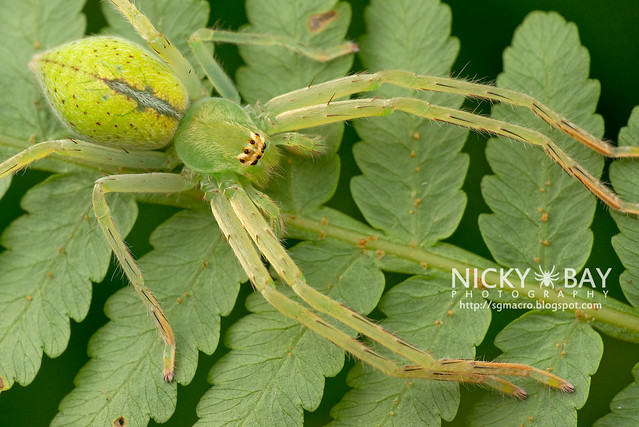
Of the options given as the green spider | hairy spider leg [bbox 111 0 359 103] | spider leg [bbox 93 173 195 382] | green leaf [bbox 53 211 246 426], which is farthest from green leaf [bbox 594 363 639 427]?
hairy spider leg [bbox 111 0 359 103]

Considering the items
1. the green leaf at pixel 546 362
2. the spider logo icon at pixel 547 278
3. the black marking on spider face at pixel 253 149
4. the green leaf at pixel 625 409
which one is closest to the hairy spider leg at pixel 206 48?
the black marking on spider face at pixel 253 149

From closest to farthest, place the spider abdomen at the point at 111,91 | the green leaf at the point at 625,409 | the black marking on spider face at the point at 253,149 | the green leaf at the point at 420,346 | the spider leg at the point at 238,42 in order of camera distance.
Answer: the green leaf at the point at 625,409 → the green leaf at the point at 420,346 → the spider abdomen at the point at 111,91 → the black marking on spider face at the point at 253,149 → the spider leg at the point at 238,42

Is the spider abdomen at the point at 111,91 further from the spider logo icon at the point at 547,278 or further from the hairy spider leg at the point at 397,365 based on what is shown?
the spider logo icon at the point at 547,278

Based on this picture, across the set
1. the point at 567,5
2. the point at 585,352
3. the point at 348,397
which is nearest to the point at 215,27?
the point at 567,5

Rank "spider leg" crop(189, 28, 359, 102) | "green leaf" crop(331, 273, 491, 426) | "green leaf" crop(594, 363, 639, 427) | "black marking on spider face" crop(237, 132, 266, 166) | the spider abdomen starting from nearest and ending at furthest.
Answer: "green leaf" crop(594, 363, 639, 427) < "green leaf" crop(331, 273, 491, 426) < the spider abdomen < "black marking on spider face" crop(237, 132, 266, 166) < "spider leg" crop(189, 28, 359, 102)

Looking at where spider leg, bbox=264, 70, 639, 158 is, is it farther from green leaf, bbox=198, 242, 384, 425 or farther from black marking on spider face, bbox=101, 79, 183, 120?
green leaf, bbox=198, 242, 384, 425

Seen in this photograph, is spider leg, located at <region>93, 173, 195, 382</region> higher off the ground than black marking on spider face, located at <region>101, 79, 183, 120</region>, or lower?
lower

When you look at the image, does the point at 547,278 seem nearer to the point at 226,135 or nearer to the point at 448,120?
the point at 448,120
